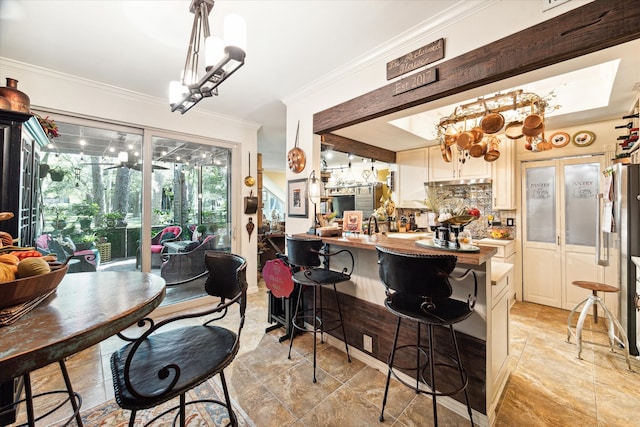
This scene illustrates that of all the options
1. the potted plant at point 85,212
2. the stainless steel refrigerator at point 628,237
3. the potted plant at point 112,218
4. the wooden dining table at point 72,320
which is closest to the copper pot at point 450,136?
the stainless steel refrigerator at point 628,237

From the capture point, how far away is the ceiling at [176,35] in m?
1.67

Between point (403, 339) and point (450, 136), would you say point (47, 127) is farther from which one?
point (450, 136)

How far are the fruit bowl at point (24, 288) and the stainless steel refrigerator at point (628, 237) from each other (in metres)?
3.72

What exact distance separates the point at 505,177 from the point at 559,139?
727 millimetres

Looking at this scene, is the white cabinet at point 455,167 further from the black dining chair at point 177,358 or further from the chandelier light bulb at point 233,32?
the black dining chair at point 177,358

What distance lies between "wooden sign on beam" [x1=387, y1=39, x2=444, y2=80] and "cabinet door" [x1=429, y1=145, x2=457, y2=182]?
96.2 inches

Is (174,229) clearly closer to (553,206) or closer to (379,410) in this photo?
(379,410)

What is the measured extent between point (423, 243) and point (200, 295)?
10.4 ft

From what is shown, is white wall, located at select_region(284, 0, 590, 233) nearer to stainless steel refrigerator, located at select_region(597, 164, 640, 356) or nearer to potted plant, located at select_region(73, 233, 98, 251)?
stainless steel refrigerator, located at select_region(597, 164, 640, 356)

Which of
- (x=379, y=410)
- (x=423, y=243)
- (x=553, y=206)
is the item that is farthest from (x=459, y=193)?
(x=379, y=410)

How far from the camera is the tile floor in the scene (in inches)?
63.1

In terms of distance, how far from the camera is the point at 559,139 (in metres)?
3.27

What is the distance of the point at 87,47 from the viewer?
2094 millimetres

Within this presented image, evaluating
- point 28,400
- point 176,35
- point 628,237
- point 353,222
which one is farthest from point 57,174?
point 628,237
